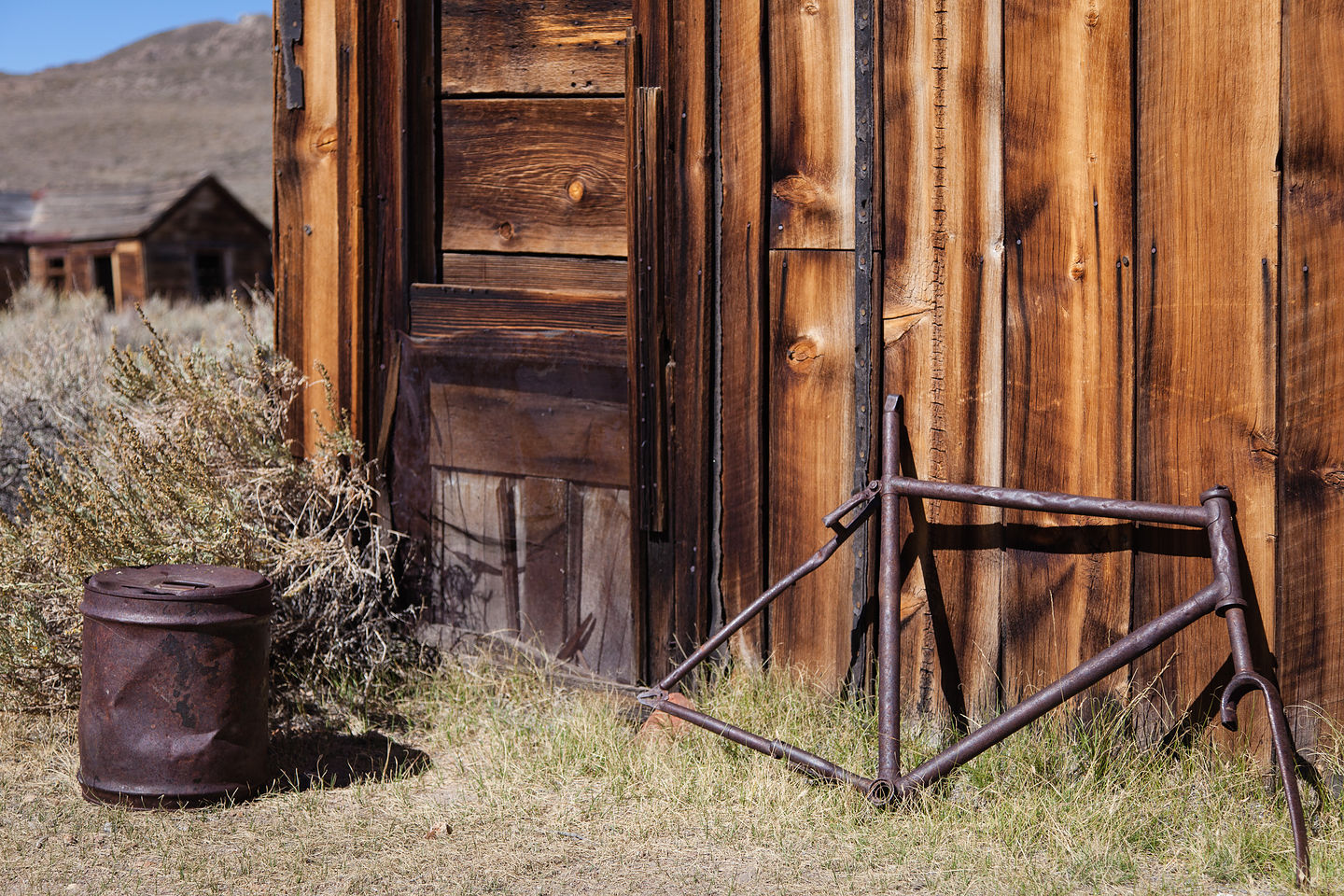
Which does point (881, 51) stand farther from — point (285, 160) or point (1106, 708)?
point (285, 160)

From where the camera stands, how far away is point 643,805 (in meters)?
3.44

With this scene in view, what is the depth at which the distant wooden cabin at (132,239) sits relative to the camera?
1928 cm

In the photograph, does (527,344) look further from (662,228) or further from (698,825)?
(698,825)

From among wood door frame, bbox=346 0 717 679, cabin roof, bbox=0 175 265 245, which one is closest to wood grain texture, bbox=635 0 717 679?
wood door frame, bbox=346 0 717 679

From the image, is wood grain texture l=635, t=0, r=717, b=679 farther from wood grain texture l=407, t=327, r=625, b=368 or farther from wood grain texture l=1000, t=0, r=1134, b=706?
wood grain texture l=1000, t=0, r=1134, b=706

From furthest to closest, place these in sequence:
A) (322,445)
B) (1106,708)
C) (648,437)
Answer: (322,445)
(648,437)
(1106,708)

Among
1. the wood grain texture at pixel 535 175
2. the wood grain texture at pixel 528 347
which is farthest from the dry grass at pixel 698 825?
the wood grain texture at pixel 535 175

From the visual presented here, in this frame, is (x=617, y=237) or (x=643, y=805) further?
(x=617, y=237)

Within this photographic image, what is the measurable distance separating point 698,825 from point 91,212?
20.2m

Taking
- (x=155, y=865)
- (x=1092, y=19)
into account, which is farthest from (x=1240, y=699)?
(x=155, y=865)

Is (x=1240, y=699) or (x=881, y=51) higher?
(x=881, y=51)

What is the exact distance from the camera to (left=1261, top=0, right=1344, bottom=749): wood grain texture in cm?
302

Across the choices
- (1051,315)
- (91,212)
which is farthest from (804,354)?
(91,212)

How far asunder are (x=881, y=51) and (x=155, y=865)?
308 cm
